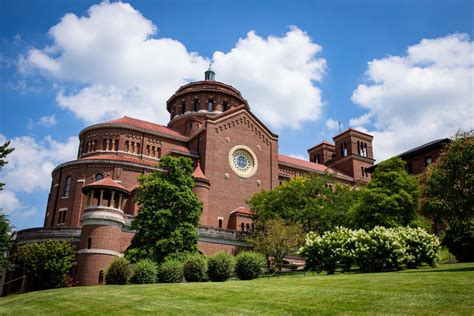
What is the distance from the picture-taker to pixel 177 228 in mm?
33062

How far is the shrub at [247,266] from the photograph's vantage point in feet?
91.7

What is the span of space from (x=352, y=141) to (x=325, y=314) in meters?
64.1

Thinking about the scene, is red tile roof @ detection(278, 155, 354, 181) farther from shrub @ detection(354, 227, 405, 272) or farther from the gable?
shrub @ detection(354, 227, 405, 272)

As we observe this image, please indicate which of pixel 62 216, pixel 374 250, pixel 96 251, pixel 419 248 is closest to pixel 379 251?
pixel 374 250

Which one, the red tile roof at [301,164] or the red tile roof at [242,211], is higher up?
the red tile roof at [301,164]

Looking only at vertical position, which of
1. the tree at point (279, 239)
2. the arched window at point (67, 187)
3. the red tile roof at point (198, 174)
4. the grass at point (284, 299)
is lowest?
the grass at point (284, 299)

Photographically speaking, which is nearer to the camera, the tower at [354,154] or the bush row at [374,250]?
the bush row at [374,250]

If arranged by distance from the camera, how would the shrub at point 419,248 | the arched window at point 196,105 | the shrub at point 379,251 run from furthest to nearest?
the arched window at point 196,105 < the shrub at point 419,248 < the shrub at point 379,251

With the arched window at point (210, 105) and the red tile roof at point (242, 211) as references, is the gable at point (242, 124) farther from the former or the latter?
the red tile roof at point (242, 211)

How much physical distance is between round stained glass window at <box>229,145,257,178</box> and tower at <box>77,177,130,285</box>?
1827 centimetres

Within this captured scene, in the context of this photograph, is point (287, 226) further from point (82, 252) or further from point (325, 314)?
point (325, 314)

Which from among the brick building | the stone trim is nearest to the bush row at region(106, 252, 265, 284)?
the stone trim

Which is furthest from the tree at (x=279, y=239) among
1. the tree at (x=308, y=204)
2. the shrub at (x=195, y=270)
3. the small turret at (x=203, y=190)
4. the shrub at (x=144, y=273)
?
the shrub at (x=144, y=273)

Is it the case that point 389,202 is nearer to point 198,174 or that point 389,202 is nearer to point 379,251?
point 379,251
